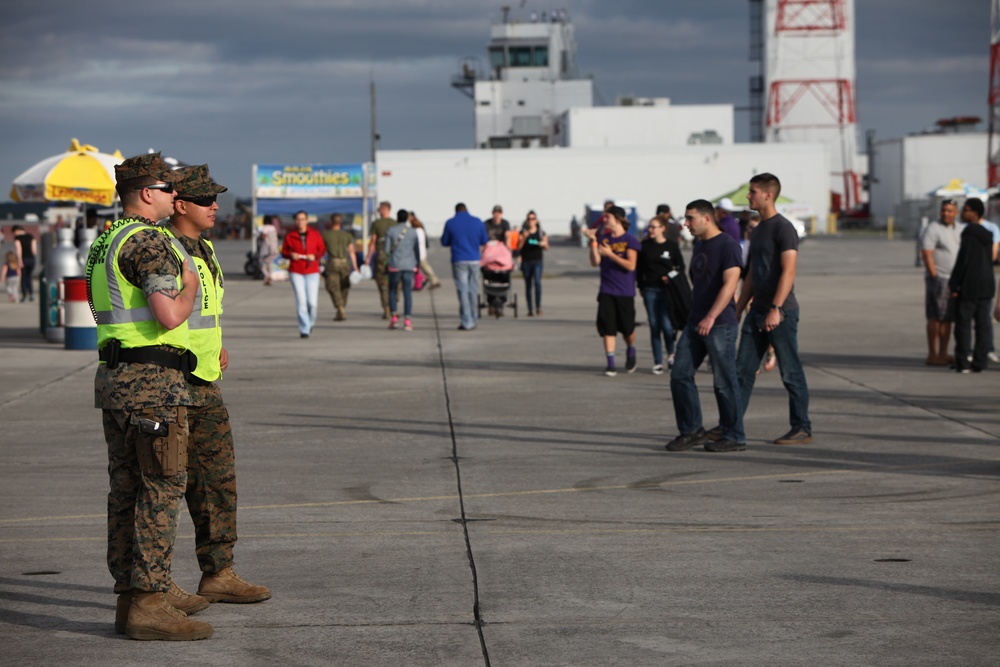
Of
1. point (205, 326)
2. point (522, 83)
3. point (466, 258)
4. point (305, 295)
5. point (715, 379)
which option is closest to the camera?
point (205, 326)

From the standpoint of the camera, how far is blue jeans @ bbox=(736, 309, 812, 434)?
1033cm

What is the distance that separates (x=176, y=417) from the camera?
542 centimetres

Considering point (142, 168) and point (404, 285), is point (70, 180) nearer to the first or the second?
point (404, 285)

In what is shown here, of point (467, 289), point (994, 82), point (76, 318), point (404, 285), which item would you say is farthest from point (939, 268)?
point (994, 82)

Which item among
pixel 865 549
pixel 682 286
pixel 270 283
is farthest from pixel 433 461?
pixel 270 283

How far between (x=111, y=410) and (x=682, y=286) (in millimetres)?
9770

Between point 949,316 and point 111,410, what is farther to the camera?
point 949,316

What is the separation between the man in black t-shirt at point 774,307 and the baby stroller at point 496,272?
1261cm

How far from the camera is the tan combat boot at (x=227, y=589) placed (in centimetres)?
594

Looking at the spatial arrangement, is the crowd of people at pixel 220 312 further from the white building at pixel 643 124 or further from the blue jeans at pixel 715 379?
the white building at pixel 643 124

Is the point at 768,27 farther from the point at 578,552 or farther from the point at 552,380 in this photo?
the point at 578,552

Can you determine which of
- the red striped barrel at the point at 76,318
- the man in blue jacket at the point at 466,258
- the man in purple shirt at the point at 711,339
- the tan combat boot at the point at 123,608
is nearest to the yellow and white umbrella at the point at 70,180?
the red striped barrel at the point at 76,318

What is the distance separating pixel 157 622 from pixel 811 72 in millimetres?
94522

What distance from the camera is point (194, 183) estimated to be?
19.3 feet
